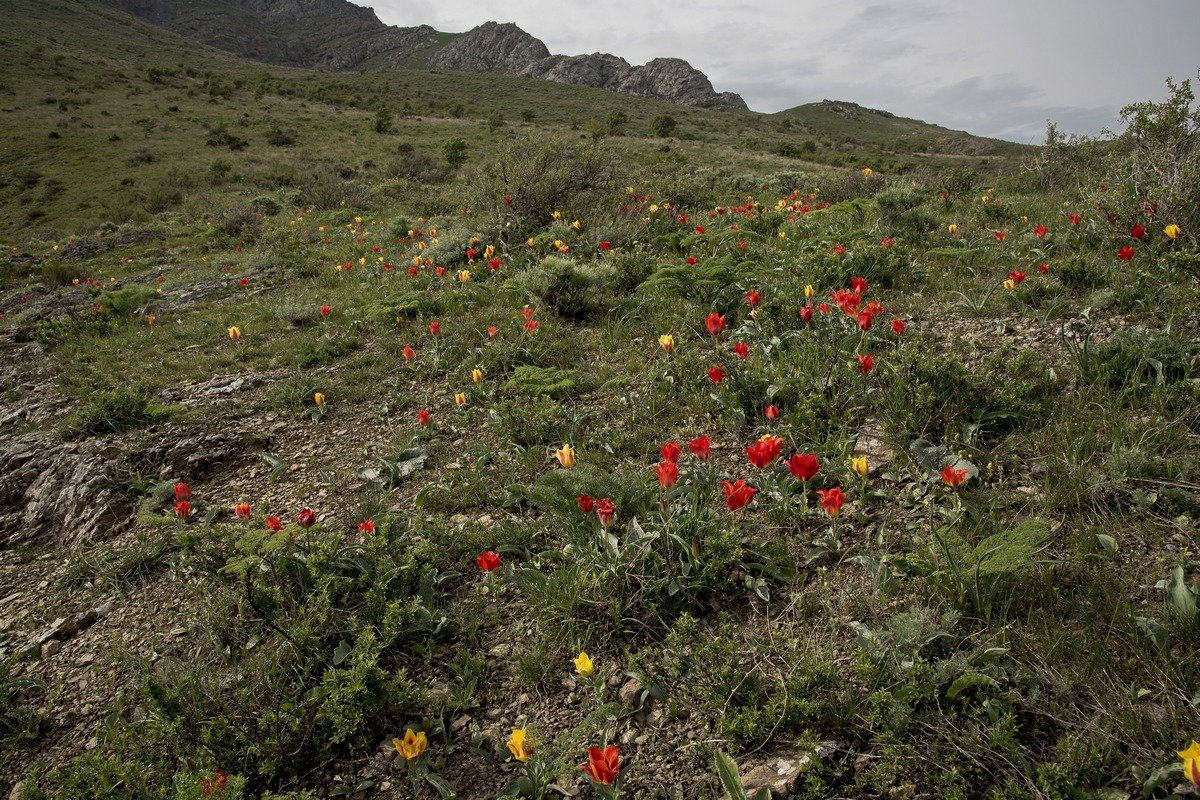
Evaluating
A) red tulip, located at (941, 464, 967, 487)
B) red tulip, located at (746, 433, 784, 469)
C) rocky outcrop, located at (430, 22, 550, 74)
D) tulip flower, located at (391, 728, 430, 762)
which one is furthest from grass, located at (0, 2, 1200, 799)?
rocky outcrop, located at (430, 22, 550, 74)

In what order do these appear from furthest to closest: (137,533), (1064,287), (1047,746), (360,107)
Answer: (360,107)
(1064,287)
(137,533)
(1047,746)

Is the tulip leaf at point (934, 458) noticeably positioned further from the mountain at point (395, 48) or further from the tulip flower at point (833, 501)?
the mountain at point (395, 48)

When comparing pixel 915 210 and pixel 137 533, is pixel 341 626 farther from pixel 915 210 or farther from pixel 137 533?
pixel 915 210

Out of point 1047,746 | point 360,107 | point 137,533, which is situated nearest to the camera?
point 1047,746

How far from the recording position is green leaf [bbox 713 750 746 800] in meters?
1.62

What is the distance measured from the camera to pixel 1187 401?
2.68 meters

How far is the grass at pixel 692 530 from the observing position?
1847 mm

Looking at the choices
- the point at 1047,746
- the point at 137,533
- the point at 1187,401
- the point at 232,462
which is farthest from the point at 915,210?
the point at 137,533

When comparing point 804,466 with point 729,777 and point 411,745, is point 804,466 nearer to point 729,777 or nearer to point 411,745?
point 729,777

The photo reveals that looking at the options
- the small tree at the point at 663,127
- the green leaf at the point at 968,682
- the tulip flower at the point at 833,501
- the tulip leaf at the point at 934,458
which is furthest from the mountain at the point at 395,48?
the green leaf at the point at 968,682

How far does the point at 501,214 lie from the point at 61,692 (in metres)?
7.49

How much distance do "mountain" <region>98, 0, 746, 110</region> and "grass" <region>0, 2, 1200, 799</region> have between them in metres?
112

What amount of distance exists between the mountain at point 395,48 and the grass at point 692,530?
11161 centimetres

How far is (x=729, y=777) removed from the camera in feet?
5.40
